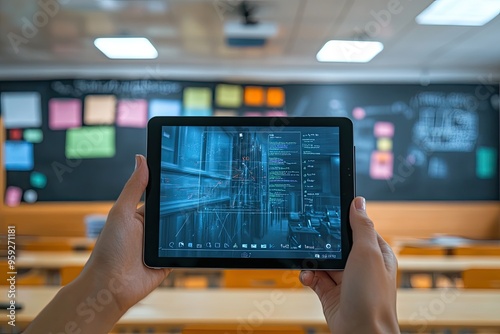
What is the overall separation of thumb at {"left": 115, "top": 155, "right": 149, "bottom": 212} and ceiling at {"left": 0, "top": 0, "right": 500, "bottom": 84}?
2.86 metres

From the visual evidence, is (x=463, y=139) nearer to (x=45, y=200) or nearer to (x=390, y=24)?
(x=390, y=24)

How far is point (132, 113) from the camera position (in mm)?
5605

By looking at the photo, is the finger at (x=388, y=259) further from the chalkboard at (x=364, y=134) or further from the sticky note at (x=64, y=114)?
the sticky note at (x=64, y=114)

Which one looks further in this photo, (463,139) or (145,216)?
(463,139)

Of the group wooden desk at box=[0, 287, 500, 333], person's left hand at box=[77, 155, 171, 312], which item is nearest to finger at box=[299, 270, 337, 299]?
person's left hand at box=[77, 155, 171, 312]

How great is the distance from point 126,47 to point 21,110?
1841mm

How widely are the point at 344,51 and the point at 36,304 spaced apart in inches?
156

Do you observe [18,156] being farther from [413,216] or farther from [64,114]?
[413,216]

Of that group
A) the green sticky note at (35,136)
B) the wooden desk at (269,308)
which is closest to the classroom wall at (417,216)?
the green sticky note at (35,136)

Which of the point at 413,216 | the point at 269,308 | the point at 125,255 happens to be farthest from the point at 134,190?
the point at 413,216

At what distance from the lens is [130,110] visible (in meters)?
5.61

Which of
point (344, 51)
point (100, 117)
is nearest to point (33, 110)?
point (100, 117)

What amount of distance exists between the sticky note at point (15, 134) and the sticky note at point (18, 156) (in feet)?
0.16

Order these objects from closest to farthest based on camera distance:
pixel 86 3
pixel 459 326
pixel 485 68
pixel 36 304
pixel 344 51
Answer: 1. pixel 459 326
2. pixel 36 304
3. pixel 86 3
4. pixel 344 51
5. pixel 485 68
